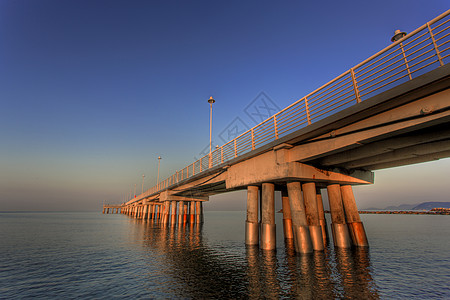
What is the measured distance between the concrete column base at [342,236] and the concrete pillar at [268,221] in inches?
209

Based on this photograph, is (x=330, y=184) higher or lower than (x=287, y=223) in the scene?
higher

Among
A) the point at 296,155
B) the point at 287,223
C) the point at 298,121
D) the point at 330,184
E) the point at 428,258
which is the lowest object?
the point at 428,258

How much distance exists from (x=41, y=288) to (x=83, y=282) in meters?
1.72

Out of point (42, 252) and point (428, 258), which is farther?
point (42, 252)

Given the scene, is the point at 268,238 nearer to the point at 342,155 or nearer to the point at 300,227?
the point at 300,227

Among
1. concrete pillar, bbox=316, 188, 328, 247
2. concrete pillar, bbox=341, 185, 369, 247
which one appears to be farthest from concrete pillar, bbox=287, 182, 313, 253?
concrete pillar, bbox=316, 188, 328, 247

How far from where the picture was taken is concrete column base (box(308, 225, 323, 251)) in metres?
16.6

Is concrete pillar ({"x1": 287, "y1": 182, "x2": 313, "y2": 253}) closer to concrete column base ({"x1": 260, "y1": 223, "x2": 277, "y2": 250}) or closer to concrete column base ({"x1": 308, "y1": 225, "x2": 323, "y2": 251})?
concrete column base ({"x1": 308, "y1": 225, "x2": 323, "y2": 251})

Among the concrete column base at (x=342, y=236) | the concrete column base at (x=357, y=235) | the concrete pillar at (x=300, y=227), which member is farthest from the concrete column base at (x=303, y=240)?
the concrete column base at (x=357, y=235)

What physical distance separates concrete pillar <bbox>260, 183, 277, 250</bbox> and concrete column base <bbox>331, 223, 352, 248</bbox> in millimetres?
5301

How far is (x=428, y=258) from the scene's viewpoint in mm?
17406

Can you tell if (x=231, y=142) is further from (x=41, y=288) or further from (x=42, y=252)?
→ (x=42, y=252)

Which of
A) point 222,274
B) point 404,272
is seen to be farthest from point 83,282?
point 404,272

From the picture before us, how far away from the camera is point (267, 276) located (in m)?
11.8
